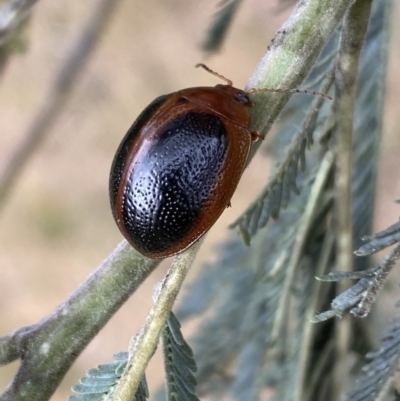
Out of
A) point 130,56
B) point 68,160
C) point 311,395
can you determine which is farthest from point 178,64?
point 311,395

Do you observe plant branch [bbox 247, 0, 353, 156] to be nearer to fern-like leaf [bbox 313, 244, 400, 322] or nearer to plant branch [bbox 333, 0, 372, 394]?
plant branch [bbox 333, 0, 372, 394]

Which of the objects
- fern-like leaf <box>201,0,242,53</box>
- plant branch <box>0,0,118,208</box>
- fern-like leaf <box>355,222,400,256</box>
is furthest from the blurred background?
fern-like leaf <box>355,222,400,256</box>

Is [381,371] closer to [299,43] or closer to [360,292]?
[360,292]

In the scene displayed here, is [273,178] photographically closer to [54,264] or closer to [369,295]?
[369,295]

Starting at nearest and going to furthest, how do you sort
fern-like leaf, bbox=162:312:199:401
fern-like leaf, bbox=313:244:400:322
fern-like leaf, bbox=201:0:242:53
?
1. fern-like leaf, bbox=313:244:400:322
2. fern-like leaf, bbox=162:312:199:401
3. fern-like leaf, bbox=201:0:242:53

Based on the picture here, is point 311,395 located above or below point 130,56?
below

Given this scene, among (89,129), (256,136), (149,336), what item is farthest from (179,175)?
(89,129)

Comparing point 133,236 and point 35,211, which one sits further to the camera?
point 35,211
